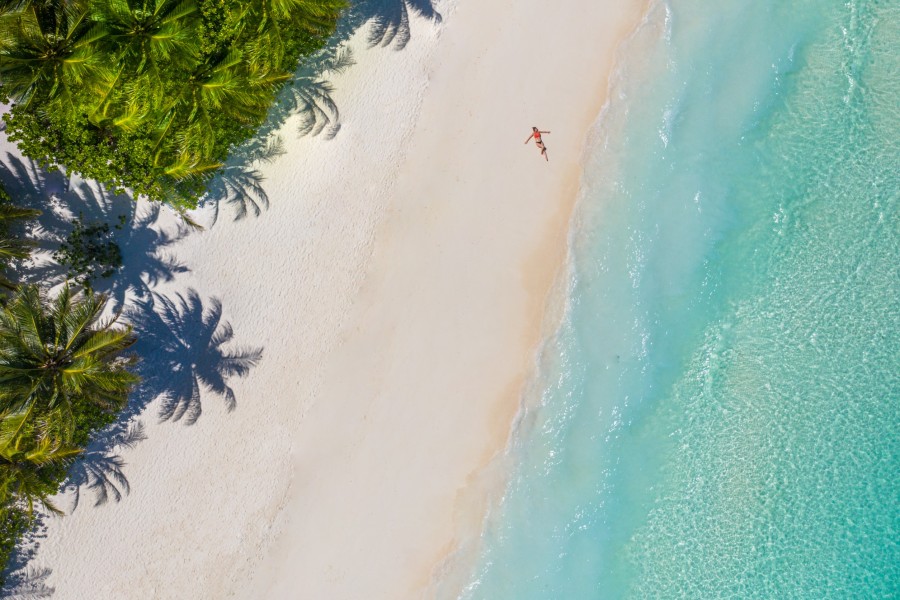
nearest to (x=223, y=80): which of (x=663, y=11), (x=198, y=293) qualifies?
(x=198, y=293)

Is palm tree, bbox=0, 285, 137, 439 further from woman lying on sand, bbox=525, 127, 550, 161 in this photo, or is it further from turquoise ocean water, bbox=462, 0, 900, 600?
woman lying on sand, bbox=525, 127, 550, 161

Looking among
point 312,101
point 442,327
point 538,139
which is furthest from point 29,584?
point 538,139

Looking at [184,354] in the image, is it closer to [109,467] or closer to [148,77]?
[109,467]

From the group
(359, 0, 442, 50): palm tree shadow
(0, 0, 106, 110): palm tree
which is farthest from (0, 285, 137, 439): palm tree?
(359, 0, 442, 50): palm tree shadow

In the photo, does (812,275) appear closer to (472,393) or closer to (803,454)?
(803,454)

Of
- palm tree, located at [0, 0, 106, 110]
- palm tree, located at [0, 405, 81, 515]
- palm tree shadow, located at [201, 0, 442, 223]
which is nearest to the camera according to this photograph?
palm tree, located at [0, 0, 106, 110]
